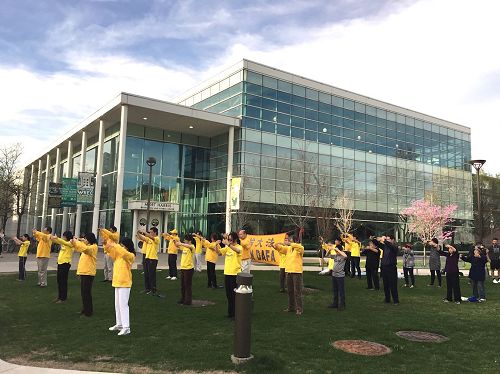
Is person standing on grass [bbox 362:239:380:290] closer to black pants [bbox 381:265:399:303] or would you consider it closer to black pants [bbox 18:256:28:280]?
black pants [bbox 381:265:399:303]

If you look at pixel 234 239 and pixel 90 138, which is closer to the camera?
pixel 234 239

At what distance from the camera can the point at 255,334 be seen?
7.67m

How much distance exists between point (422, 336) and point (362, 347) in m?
1.65

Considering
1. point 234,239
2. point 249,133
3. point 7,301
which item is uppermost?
point 249,133

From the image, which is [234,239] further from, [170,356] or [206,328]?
[170,356]

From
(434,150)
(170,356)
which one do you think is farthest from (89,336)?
(434,150)

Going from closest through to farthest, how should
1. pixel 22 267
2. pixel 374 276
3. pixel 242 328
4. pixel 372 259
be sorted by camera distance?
pixel 242 328, pixel 372 259, pixel 374 276, pixel 22 267

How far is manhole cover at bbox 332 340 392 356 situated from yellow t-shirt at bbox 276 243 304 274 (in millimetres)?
2766

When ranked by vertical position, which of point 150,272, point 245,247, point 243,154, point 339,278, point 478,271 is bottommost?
point 150,272

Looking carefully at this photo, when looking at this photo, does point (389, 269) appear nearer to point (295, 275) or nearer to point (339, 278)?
point (339, 278)

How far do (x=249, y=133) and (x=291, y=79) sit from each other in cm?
704

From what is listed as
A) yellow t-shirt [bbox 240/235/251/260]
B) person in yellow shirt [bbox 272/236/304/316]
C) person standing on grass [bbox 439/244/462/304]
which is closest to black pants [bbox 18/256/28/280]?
yellow t-shirt [bbox 240/235/251/260]

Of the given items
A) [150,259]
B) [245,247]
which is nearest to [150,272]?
[150,259]

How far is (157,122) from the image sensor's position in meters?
36.0
